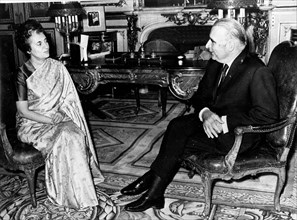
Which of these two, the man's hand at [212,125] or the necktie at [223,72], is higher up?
the necktie at [223,72]

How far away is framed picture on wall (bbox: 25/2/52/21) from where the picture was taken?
660 centimetres

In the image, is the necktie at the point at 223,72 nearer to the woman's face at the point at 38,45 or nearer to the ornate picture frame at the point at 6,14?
the woman's face at the point at 38,45

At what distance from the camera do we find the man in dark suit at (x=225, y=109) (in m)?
2.12

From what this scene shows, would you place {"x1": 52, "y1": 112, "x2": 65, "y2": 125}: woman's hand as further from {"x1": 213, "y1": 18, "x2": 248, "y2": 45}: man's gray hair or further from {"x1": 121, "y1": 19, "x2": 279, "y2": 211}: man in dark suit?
{"x1": 213, "y1": 18, "x2": 248, "y2": 45}: man's gray hair

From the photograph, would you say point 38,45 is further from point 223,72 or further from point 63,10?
point 63,10

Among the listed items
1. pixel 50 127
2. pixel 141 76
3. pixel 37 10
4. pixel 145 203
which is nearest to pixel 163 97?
pixel 141 76

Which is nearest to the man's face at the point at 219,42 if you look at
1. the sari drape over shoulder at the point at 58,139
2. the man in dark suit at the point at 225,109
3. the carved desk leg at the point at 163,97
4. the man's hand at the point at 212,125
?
the man in dark suit at the point at 225,109

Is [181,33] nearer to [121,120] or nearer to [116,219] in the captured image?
[121,120]

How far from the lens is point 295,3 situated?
5059 millimetres

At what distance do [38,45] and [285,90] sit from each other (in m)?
1.58

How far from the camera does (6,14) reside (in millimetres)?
6672

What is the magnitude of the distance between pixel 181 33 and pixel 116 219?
4085 mm

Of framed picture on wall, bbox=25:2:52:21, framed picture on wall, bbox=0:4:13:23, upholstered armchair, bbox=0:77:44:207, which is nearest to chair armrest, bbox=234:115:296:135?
upholstered armchair, bbox=0:77:44:207

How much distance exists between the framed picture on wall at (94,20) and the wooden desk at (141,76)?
1694mm
